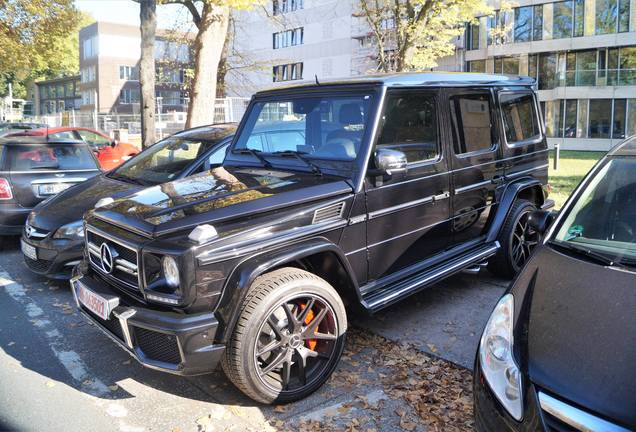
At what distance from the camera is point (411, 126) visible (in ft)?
14.9

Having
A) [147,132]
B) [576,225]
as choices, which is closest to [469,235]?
[576,225]

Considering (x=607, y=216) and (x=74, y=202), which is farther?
(x=74, y=202)

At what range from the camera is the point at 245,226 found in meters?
3.42

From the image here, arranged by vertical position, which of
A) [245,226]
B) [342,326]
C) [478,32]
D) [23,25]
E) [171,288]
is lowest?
[342,326]

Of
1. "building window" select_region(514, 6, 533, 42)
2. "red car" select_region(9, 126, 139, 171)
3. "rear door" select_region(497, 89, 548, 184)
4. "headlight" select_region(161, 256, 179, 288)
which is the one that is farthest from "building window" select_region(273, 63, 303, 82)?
"headlight" select_region(161, 256, 179, 288)

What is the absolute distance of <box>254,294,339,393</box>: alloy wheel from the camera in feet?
11.5

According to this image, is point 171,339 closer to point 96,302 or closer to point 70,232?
point 96,302

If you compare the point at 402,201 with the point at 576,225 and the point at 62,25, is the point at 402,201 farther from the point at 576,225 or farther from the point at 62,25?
the point at 62,25

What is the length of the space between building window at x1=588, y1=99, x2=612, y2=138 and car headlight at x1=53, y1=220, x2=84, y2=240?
31311 millimetres

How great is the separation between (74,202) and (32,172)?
6.20 ft

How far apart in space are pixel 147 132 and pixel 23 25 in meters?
12.2

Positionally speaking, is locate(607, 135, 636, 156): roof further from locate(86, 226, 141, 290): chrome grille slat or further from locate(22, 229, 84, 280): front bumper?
locate(22, 229, 84, 280): front bumper

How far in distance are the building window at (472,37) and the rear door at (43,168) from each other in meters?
32.4

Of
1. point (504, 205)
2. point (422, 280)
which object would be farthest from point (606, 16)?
point (422, 280)
